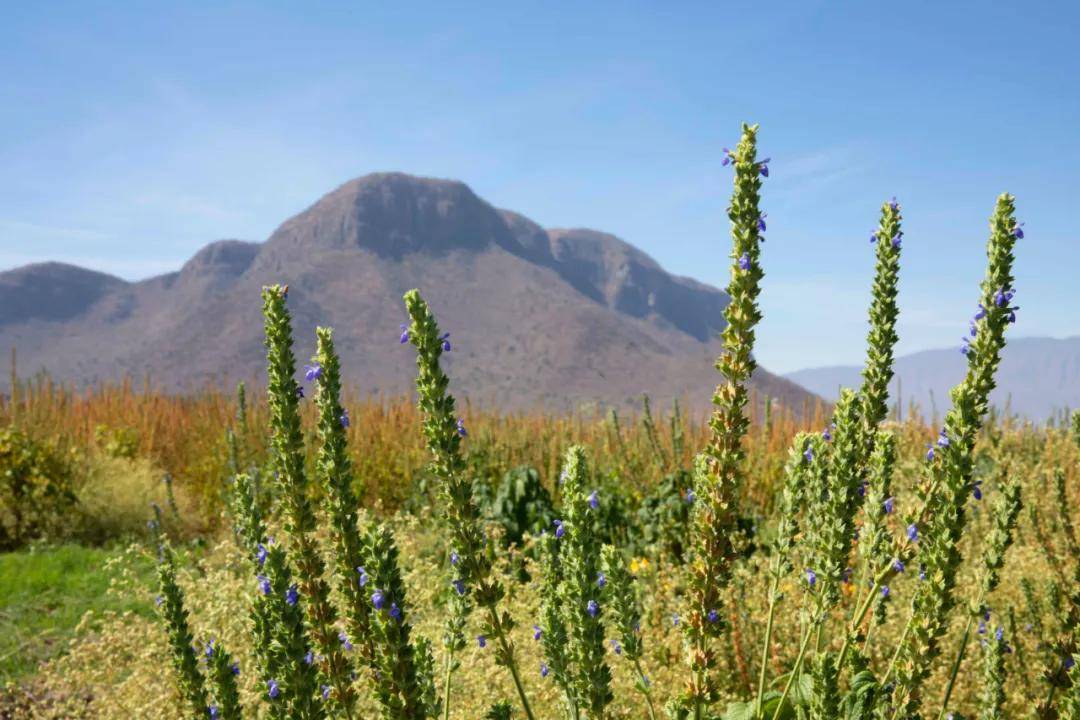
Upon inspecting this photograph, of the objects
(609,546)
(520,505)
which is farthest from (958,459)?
(520,505)

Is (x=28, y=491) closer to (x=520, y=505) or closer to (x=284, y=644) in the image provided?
(x=520, y=505)

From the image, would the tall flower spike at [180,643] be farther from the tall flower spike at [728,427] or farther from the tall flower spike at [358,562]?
the tall flower spike at [728,427]

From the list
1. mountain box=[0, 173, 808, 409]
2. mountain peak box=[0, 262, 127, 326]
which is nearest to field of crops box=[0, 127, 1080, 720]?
mountain box=[0, 173, 808, 409]

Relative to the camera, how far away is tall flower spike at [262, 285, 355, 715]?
2.07 m

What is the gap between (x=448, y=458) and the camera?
2.00m

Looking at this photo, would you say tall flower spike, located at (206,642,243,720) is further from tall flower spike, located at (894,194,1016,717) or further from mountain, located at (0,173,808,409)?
mountain, located at (0,173,808,409)

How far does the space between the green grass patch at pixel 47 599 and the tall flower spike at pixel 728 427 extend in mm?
5809

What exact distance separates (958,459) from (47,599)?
8.54m

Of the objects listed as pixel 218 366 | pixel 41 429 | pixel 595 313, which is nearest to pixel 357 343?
pixel 218 366

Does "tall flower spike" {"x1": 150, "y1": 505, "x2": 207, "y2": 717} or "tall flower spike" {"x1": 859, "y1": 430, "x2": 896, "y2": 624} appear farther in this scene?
"tall flower spike" {"x1": 859, "y1": 430, "x2": 896, "y2": 624}

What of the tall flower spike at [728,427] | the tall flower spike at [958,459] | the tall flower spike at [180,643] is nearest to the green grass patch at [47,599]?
the tall flower spike at [180,643]

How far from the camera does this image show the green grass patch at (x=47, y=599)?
6.69 metres

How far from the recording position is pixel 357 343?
174375 millimetres

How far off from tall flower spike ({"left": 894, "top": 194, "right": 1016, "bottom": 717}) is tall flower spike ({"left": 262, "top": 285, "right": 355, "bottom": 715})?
4.95 ft
